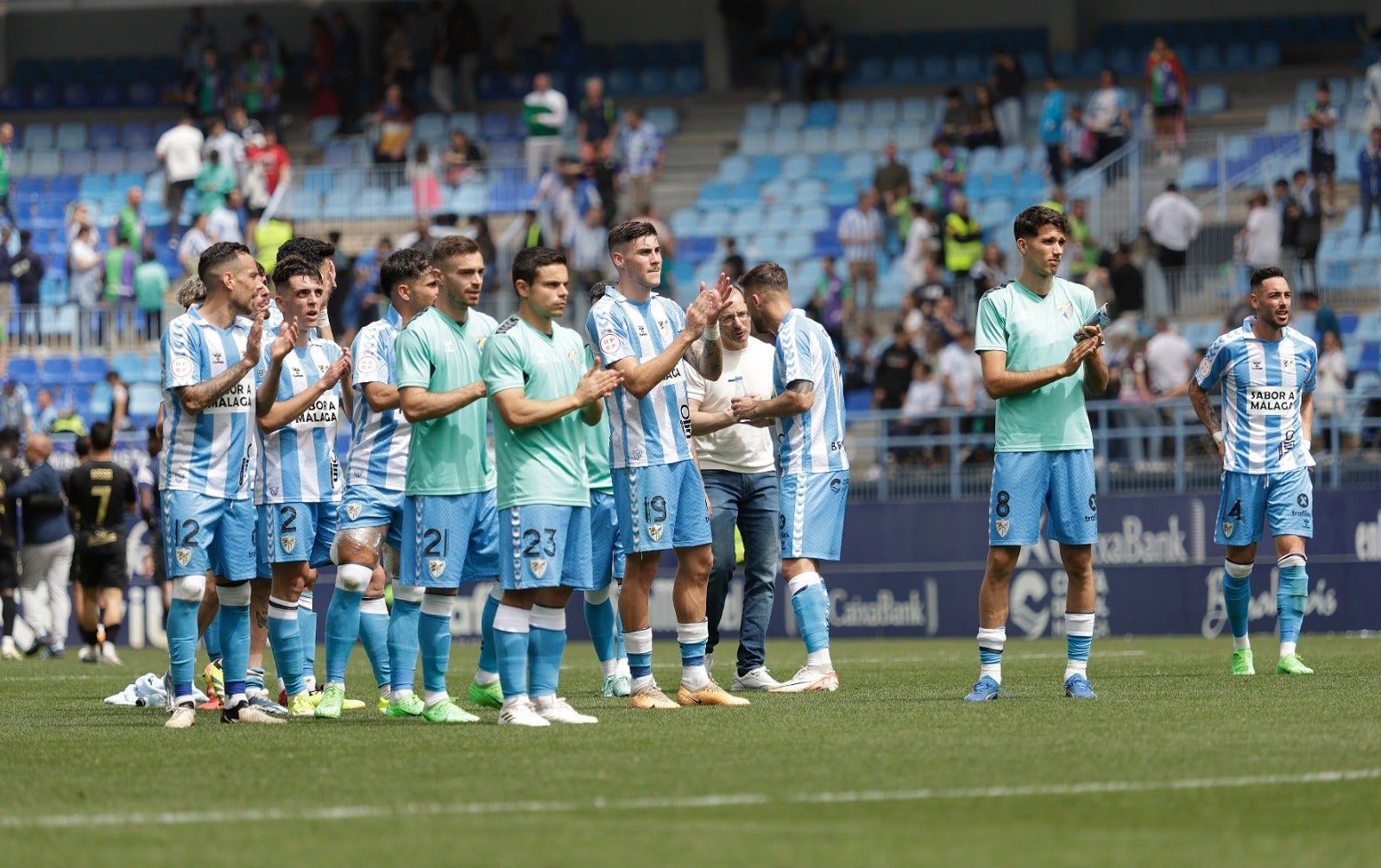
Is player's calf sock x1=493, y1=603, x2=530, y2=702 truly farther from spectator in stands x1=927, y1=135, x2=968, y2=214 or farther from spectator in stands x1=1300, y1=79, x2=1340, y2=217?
spectator in stands x1=927, y1=135, x2=968, y2=214

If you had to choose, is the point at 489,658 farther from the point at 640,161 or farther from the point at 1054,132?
the point at 640,161

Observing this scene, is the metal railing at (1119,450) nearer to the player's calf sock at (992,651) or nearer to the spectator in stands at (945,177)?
the spectator in stands at (945,177)

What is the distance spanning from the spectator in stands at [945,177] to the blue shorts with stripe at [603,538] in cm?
1571

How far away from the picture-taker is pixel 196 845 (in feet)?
19.9

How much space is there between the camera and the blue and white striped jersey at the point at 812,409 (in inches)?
459

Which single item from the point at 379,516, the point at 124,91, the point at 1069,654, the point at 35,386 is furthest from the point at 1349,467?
the point at 124,91

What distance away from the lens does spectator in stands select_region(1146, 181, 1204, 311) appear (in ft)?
80.6

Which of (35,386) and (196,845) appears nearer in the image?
(196,845)

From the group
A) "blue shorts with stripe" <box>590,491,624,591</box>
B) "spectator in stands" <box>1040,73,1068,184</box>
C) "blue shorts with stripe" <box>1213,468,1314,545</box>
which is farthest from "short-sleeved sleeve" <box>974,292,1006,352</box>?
"spectator in stands" <box>1040,73,1068,184</box>

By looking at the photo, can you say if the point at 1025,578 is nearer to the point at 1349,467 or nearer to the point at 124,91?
the point at 1349,467

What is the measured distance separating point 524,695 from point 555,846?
12.1 ft

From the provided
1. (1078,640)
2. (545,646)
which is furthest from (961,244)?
(545,646)

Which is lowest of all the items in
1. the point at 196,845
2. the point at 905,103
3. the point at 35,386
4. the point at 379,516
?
the point at 196,845

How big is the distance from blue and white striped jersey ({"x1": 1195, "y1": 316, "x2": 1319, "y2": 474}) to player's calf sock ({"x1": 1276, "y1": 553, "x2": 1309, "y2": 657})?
0.63m
